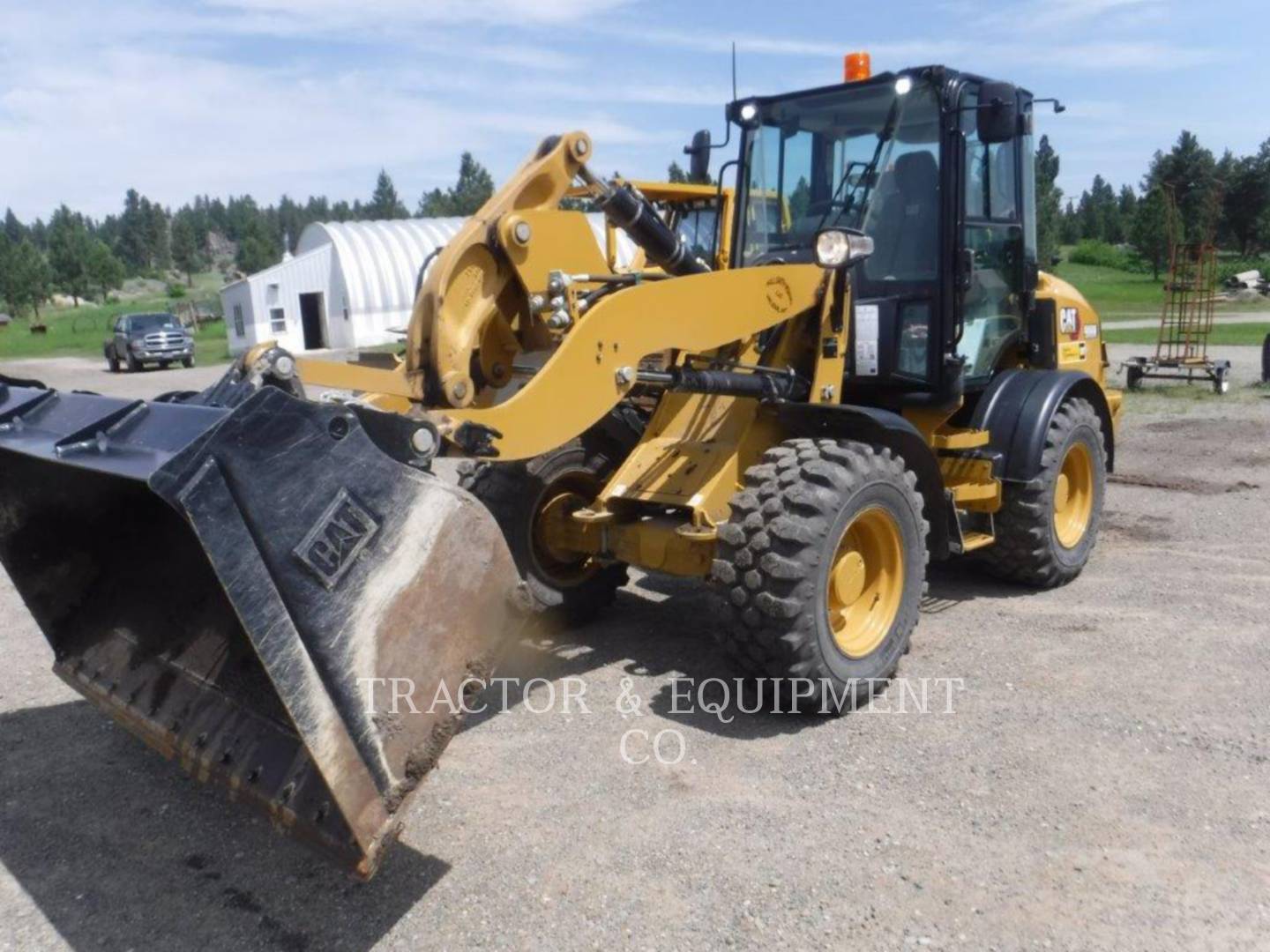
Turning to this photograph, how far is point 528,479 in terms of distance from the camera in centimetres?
516

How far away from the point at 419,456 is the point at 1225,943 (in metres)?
2.65

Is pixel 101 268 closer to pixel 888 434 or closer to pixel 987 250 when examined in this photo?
pixel 987 250

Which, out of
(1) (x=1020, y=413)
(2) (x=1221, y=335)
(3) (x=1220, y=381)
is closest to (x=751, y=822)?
(1) (x=1020, y=413)

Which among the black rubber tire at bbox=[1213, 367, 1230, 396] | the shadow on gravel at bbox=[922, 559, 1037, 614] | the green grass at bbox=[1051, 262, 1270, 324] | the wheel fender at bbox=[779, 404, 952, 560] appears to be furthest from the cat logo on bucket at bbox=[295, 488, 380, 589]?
the green grass at bbox=[1051, 262, 1270, 324]

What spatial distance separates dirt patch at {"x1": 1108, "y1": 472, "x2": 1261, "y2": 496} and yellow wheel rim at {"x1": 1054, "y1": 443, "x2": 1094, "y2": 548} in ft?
8.45

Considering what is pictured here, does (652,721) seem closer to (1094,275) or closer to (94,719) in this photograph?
(94,719)

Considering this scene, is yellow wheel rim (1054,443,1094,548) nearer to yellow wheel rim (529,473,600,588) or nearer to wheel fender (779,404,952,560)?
wheel fender (779,404,952,560)

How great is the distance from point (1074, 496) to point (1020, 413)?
3.47 feet

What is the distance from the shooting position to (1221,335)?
24.5 metres

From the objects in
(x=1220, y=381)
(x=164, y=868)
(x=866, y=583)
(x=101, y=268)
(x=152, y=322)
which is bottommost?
(x=164, y=868)

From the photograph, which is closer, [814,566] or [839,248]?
[814,566]

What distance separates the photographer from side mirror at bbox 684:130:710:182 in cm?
646

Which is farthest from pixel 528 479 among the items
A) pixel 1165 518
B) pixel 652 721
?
pixel 1165 518

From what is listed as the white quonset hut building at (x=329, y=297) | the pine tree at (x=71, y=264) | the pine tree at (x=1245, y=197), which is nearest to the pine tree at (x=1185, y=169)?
the pine tree at (x=1245, y=197)
